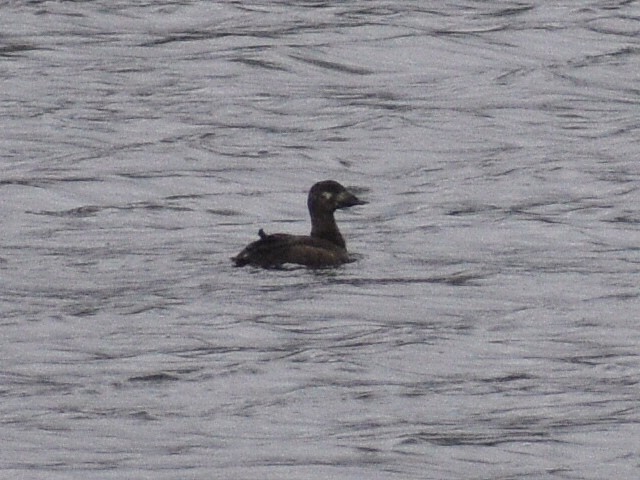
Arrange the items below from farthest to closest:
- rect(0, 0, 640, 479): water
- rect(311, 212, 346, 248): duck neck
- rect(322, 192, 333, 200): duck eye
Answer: rect(322, 192, 333, 200): duck eye < rect(311, 212, 346, 248): duck neck < rect(0, 0, 640, 479): water

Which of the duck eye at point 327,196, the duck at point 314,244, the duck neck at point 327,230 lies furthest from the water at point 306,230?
the duck eye at point 327,196

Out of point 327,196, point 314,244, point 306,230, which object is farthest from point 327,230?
point 306,230

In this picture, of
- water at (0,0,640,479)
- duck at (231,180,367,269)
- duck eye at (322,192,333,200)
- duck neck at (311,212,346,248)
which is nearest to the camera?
water at (0,0,640,479)

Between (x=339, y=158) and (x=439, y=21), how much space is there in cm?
695

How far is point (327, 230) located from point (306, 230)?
1.80 m

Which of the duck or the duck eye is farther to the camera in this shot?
the duck eye

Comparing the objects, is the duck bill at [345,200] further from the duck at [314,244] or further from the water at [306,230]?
the water at [306,230]

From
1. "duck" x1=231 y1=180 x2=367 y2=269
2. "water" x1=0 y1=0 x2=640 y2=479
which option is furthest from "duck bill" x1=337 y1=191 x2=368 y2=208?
"water" x1=0 y1=0 x2=640 y2=479

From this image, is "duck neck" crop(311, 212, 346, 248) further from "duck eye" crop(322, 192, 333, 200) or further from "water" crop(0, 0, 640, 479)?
"water" crop(0, 0, 640, 479)

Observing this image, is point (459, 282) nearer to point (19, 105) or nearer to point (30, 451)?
point (30, 451)

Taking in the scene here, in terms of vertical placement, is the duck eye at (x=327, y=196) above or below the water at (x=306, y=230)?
above

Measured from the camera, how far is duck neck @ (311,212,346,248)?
50.6 feet

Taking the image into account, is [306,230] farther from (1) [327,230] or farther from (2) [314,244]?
(2) [314,244]

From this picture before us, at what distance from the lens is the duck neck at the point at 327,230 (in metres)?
15.4
